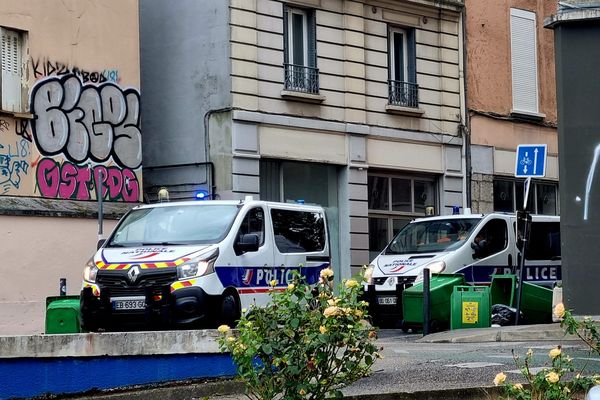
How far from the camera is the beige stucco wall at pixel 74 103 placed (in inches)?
874

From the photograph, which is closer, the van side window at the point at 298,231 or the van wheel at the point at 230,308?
the van wheel at the point at 230,308

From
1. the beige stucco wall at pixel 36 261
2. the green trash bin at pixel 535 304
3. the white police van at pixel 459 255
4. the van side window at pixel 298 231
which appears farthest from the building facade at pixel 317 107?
the green trash bin at pixel 535 304

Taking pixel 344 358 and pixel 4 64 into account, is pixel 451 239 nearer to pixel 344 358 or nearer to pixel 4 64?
pixel 4 64

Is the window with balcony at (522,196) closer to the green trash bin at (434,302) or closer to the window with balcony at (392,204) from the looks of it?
the window with balcony at (392,204)

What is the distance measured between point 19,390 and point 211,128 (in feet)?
54.3

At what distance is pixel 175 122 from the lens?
26.1 meters

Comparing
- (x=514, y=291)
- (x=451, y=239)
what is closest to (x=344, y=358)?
(x=514, y=291)

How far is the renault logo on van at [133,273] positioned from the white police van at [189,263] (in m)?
0.01

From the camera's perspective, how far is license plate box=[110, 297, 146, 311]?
1541 centimetres

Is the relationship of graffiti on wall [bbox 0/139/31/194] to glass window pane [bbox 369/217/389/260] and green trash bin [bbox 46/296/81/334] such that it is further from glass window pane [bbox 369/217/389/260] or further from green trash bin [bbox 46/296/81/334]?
glass window pane [bbox 369/217/389/260]

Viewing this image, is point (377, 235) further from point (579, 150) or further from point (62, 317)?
point (62, 317)

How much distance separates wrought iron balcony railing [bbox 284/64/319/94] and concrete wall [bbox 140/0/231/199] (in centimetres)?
176

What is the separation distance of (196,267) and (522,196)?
17.6 metres

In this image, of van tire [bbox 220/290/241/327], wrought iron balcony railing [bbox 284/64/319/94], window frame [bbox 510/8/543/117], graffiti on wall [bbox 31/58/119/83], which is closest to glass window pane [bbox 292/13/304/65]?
wrought iron balcony railing [bbox 284/64/319/94]
